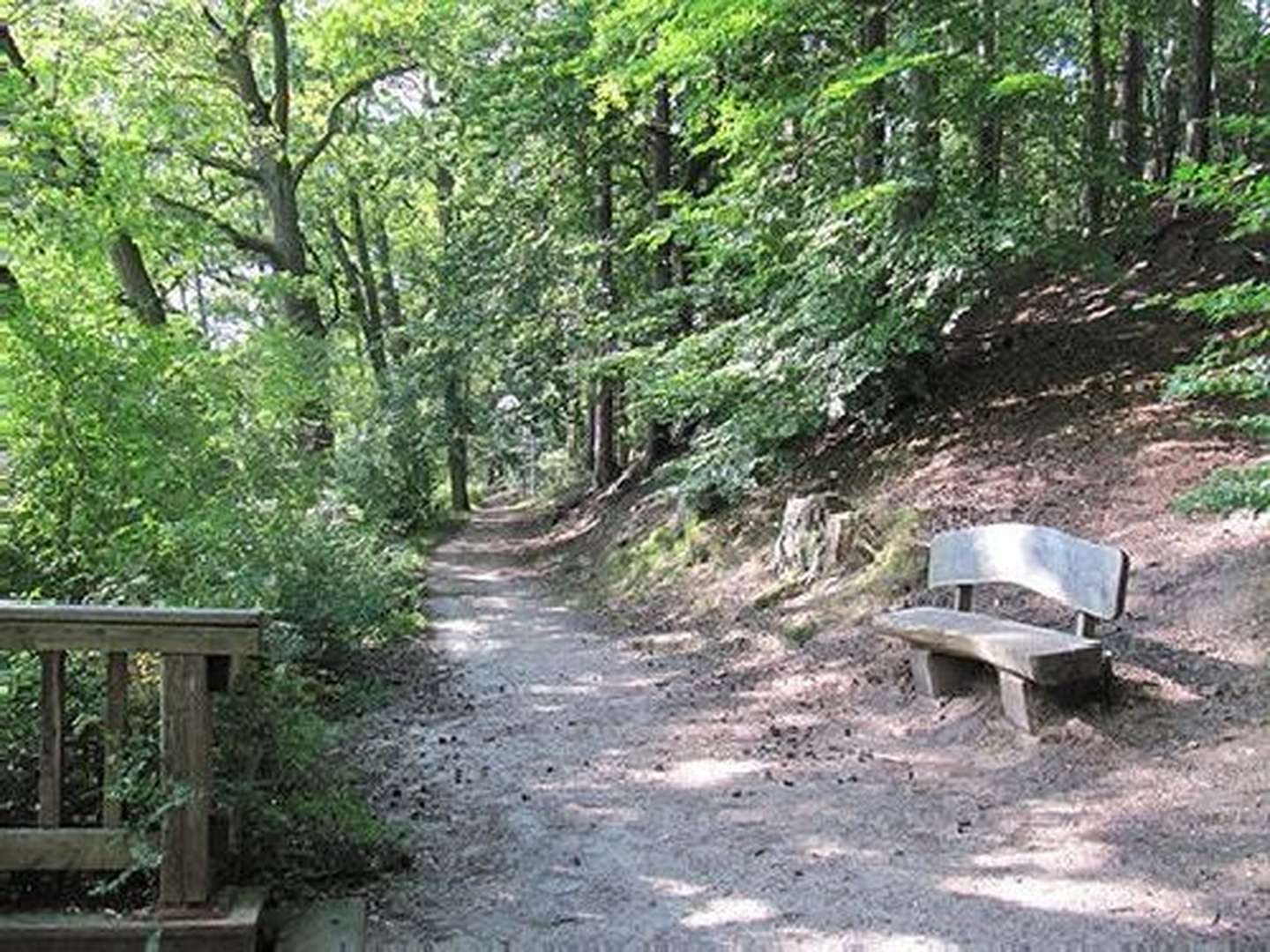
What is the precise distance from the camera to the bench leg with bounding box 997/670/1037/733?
233 inches

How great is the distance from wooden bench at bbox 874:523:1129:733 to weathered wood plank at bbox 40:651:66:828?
4.42m

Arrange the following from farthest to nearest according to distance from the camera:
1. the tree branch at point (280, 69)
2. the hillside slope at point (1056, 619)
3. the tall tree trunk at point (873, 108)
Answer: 1. the tree branch at point (280, 69)
2. the tall tree trunk at point (873, 108)
3. the hillside slope at point (1056, 619)

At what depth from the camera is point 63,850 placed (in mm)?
3889

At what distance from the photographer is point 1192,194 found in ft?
18.2

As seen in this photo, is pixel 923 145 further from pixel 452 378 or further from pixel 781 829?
pixel 452 378

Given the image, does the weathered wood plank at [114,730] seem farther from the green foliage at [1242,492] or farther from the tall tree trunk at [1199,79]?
the tall tree trunk at [1199,79]

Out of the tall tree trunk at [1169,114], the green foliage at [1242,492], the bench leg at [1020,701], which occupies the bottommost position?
the bench leg at [1020,701]

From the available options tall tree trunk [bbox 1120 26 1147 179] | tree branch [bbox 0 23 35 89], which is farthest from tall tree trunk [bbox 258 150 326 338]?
tall tree trunk [bbox 1120 26 1147 179]

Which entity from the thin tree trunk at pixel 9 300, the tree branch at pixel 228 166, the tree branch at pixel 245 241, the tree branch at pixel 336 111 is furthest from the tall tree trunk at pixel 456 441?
the thin tree trunk at pixel 9 300

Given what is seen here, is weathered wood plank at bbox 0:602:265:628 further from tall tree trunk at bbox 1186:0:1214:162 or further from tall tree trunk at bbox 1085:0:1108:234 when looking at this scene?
tall tree trunk at bbox 1186:0:1214:162

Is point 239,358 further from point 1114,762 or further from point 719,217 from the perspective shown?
point 1114,762

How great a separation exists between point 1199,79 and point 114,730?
14158 millimetres

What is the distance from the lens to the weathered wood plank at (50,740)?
154 inches

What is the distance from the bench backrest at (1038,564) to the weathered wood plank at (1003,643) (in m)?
0.24
